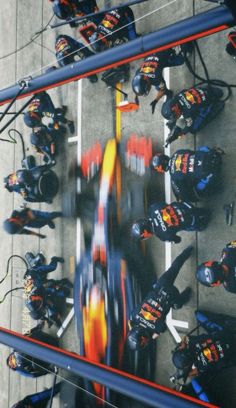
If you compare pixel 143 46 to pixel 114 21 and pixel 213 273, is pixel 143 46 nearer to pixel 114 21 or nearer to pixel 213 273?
pixel 114 21

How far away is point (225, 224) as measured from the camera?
981 centimetres

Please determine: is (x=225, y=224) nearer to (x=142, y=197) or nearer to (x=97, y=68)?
(x=142, y=197)

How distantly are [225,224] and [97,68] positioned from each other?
4.84 metres

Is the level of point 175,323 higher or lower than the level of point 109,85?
lower

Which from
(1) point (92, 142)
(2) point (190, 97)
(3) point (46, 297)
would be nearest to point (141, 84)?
(2) point (190, 97)

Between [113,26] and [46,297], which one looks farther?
[46,297]

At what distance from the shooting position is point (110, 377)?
7062mm

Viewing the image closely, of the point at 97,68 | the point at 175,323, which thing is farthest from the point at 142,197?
the point at 97,68

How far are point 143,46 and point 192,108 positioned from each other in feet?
8.70

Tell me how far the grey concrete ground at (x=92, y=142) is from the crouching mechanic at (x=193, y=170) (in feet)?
2.50

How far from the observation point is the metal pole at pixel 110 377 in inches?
248

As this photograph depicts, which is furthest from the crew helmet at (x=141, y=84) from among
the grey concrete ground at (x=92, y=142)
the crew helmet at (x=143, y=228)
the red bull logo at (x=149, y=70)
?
the crew helmet at (x=143, y=228)

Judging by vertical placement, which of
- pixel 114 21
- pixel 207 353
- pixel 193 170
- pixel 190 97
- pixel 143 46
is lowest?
pixel 207 353

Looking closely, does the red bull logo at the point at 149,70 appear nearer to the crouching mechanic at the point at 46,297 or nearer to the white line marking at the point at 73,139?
the white line marking at the point at 73,139
